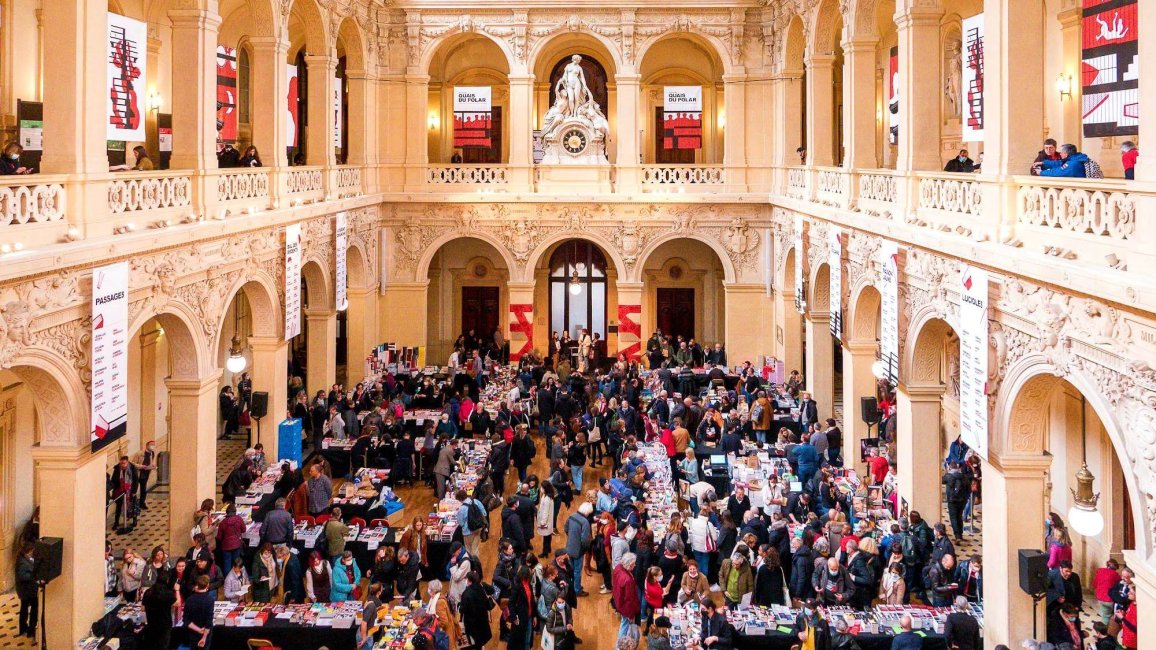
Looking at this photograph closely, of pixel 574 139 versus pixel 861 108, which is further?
pixel 574 139

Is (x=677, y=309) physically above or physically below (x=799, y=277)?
below

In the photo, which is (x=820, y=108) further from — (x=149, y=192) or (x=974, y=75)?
(x=149, y=192)

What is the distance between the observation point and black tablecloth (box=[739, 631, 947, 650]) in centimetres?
1206

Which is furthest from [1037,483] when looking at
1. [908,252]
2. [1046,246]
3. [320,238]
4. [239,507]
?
[320,238]

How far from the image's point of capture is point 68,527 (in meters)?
12.3

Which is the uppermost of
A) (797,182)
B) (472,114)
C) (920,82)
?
(472,114)

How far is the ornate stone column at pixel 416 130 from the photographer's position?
2775 centimetres

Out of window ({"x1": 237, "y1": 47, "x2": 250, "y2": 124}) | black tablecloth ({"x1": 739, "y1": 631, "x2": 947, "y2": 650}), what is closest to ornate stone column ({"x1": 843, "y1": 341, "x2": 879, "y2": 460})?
black tablecloth ({"x1": 739, "y1": 631, "x2": 947, "y2": 650})

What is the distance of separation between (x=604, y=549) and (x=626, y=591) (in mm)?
2060

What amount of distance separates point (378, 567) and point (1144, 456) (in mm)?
8768

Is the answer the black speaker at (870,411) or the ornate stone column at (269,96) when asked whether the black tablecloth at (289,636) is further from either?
the black speaker at (870,411)

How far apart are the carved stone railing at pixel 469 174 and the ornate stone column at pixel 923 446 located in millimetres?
14856

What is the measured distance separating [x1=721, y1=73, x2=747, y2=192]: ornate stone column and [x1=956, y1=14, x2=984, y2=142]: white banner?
1340 centimetres

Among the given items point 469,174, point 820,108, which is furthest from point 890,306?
point 469,174
